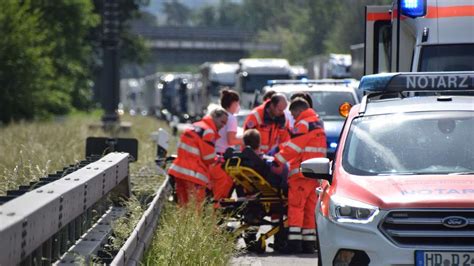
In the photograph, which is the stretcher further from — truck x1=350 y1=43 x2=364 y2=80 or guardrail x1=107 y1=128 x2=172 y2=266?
truck x1=350 y1=43 x2=364 y2=80

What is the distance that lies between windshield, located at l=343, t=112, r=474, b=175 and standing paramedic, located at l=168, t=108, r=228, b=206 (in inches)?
169

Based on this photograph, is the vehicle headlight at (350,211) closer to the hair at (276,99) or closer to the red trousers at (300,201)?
the red trousers at (300,201)

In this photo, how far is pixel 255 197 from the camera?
1322cm

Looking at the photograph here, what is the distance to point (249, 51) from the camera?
113188 millimetres

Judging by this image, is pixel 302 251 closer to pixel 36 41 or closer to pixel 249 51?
pixel 36 41

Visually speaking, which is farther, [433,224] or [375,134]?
[375,134]

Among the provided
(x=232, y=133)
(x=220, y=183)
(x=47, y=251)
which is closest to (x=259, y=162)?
(x=220, y=183)

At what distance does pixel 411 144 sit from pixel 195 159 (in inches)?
192

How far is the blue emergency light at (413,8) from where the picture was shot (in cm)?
1373

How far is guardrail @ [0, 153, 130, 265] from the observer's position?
20.4ft

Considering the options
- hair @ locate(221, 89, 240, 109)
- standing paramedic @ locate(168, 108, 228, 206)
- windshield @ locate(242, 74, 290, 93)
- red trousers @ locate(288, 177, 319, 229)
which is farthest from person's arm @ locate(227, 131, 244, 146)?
windshield @ locate(242, 74, 290, 93)

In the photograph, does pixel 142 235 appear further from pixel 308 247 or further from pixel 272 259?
pixel 308 247

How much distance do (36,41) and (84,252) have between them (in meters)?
31.0

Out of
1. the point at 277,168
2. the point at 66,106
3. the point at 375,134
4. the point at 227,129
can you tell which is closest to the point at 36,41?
the point at 66,106
